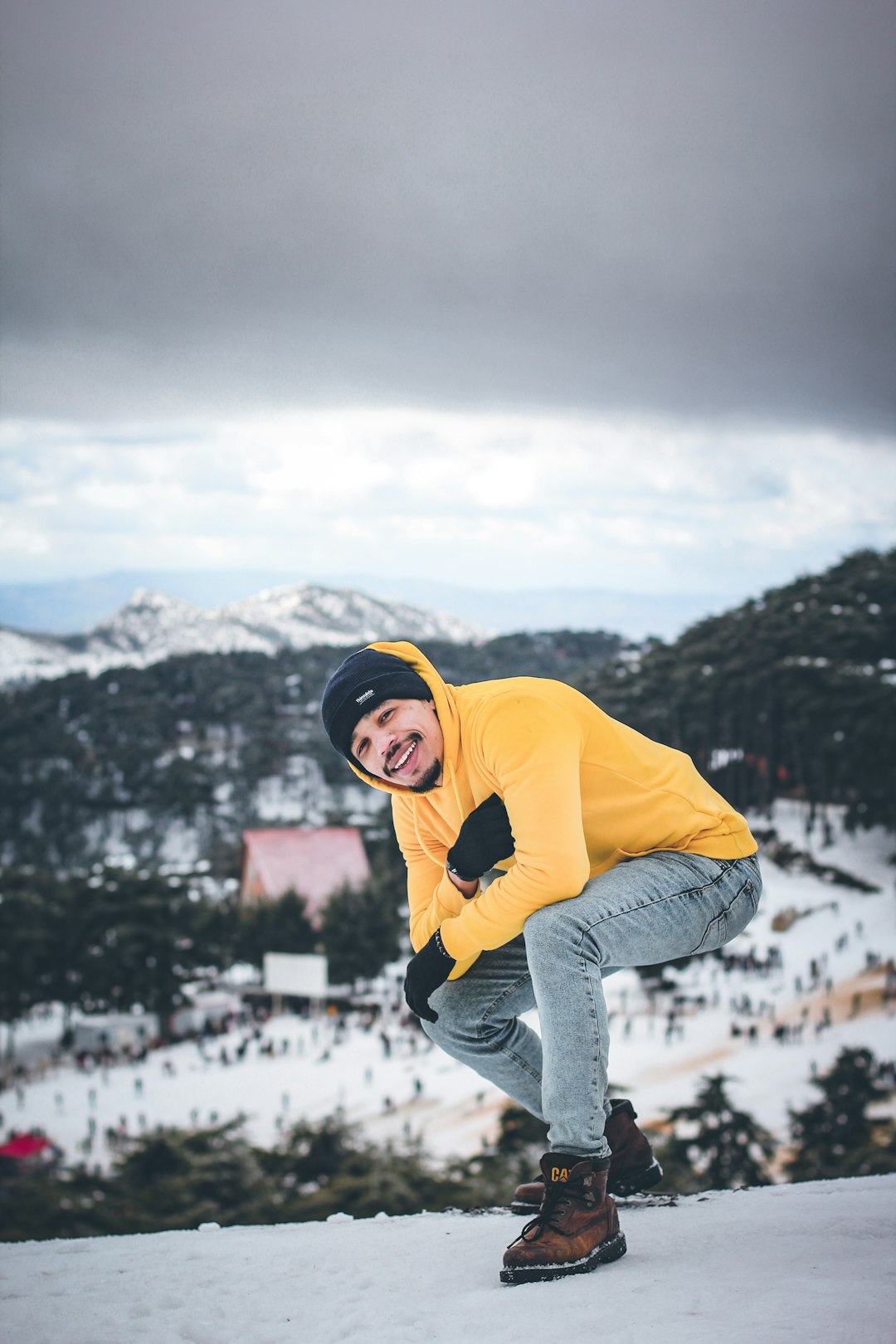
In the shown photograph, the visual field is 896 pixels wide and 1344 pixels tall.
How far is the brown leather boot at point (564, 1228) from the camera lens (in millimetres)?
1948

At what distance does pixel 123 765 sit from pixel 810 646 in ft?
113

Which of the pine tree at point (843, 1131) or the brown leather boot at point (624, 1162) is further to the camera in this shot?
the pine tree at point (843, 1131)

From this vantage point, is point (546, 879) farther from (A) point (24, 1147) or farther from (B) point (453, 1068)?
(B) point (453, 1068)

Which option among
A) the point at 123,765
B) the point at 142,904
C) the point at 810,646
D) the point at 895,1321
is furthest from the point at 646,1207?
the point at 123,765

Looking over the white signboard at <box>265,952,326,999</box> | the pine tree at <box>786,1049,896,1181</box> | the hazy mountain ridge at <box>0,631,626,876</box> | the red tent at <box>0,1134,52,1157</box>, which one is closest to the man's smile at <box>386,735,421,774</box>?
the pine tree at <box>786,1049,896,1181</box>

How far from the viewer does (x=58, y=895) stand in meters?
22.3

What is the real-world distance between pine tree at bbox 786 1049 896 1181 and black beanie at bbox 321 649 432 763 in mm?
10141

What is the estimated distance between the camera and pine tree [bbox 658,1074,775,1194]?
9.98 meters

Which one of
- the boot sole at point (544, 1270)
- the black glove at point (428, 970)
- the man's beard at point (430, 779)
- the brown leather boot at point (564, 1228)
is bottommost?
the boot sole at point (544, 1270)

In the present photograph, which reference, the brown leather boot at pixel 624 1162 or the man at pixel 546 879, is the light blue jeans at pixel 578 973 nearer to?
the man at pixel 546 879

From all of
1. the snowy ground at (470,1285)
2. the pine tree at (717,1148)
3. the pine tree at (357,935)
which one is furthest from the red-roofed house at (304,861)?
the snowy ground at (470,1285)

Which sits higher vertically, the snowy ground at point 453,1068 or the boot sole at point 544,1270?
the boot sole at point 544,1270

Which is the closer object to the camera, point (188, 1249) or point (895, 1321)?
point (895, 1321)

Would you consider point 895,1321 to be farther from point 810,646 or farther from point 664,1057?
point 810,646
